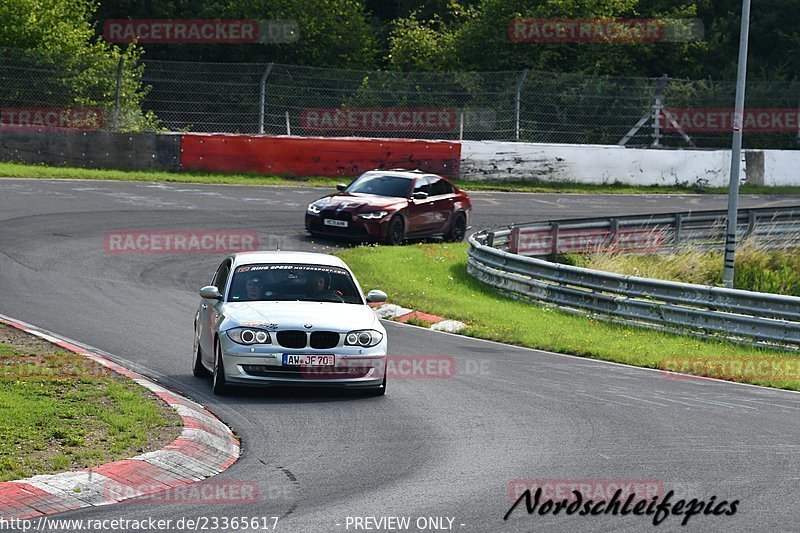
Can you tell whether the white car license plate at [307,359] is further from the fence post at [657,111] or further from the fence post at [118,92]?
the fence post at [657,111]

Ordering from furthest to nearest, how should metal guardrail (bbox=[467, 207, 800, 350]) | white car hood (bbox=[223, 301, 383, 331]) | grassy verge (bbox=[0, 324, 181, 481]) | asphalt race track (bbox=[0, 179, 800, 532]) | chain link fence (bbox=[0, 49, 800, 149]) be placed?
1. chain link fence (bbox=[0, 49, 800, 149])
2. metal guardrail (bbox=[467, 207, 800, 350])
3. white car hood (bbox=[223, 301, 383, 331])
4. grassy verge (bbox=[0, 324, 181, 481])
5. asphalt race track (bbox=[0, 179, 800, 532])

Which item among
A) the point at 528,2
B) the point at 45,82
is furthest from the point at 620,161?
the point at 45,82

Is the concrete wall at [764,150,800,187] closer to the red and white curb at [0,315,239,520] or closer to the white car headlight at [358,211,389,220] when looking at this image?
the white car headlight at [358,211,389,220]

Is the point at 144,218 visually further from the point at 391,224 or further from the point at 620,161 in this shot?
the point at 620,161

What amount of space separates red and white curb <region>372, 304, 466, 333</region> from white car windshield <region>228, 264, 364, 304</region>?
4783 mm

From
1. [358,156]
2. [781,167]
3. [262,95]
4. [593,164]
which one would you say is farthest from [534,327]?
[781,167]

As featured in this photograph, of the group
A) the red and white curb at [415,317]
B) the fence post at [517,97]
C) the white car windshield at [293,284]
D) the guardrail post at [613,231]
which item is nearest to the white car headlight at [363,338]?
the white car windshield at [293,284]

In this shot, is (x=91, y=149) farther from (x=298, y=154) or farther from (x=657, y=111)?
(x=657, y=111)

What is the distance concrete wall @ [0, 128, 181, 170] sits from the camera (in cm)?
3080

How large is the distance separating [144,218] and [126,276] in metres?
4.94

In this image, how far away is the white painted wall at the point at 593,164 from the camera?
1363 inches

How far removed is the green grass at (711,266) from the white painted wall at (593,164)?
7.41m

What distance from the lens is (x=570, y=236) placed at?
25.8 m

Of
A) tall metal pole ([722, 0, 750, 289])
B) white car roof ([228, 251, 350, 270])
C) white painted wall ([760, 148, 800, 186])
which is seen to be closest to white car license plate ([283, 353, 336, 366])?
white car roof ([228, 251, 350, 270])
